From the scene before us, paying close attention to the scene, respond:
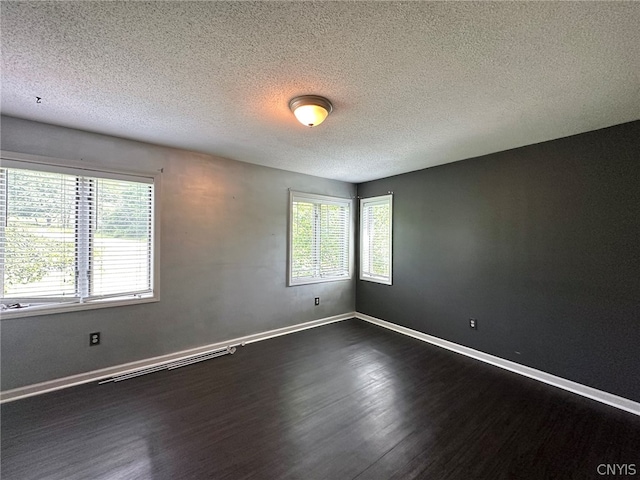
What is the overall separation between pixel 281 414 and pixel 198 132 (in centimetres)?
271

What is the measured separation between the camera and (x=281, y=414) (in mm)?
2195

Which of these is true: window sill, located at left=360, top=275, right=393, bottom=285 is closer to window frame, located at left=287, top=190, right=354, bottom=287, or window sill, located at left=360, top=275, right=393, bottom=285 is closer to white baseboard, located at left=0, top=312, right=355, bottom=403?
window frame, located at left=287, top=190, right=354, bottom=287

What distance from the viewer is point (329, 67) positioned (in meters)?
1.64

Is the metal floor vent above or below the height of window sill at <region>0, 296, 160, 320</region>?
below

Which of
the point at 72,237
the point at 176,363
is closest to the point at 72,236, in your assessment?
the point at 72,237

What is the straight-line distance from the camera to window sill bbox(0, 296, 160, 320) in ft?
7.74

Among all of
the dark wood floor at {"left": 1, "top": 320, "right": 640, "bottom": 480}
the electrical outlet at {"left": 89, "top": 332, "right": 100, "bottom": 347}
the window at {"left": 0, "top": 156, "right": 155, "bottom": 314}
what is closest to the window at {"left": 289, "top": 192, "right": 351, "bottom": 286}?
the dark wood floor at {"left": 1, "top": 320, "right": 640, "bottom": 480}

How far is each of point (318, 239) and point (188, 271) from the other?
81.1 inches

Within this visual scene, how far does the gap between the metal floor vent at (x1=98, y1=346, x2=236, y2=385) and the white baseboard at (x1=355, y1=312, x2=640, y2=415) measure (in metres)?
2.56

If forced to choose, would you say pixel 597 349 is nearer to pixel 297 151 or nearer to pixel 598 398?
pixel 598 398

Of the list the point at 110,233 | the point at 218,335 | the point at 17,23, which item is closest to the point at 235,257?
the point at 218,335

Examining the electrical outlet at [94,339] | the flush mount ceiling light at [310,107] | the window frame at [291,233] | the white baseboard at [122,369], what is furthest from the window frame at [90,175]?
the flush mount ceiling light at [310,107]

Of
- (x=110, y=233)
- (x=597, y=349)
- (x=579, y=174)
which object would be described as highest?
(x=579, y=174)

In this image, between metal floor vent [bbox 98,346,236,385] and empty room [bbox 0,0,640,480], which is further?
metal floor vent [bbox 98,346,236,385]
